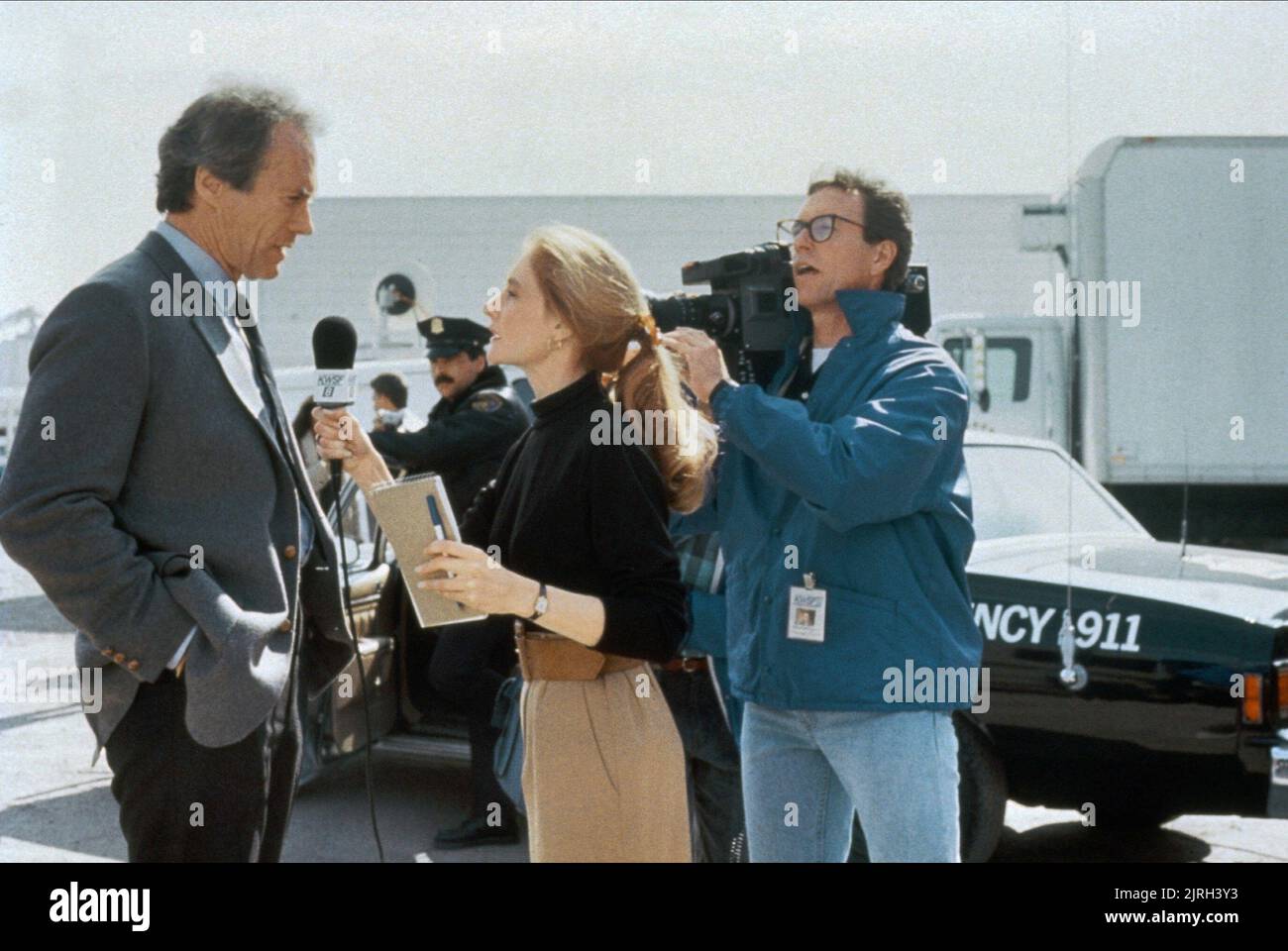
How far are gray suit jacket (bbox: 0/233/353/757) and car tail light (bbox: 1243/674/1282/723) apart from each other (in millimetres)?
2915

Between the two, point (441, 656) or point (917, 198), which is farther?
point (917, 198)

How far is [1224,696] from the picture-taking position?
14.1 ft

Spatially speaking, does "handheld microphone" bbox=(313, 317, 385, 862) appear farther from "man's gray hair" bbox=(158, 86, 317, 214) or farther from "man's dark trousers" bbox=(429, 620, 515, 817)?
"man's dark trousers" bbox=(429, 620, 515, 817)

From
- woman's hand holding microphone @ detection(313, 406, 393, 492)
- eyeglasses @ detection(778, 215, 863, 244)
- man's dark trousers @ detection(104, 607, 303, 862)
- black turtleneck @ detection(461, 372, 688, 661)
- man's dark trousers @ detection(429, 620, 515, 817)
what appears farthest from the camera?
man's dark trousers @ detection(429, 620, 515, 817)

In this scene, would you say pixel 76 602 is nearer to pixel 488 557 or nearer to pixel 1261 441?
pixel 488 557

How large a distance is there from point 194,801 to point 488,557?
0.59m

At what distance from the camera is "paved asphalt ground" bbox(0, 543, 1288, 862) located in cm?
540

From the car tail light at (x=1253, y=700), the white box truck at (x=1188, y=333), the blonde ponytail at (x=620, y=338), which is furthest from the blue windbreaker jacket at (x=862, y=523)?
the white box truck at (x=1188, y=333)

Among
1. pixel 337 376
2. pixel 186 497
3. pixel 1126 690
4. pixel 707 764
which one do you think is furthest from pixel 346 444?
pixel 1126 690

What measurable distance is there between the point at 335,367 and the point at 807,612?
39.3 inches

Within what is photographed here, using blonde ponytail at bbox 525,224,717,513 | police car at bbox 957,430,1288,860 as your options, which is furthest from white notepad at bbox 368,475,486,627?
police car at bbox 957,430,1288,860

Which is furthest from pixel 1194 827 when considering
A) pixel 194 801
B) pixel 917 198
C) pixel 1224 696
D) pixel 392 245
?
pixel 392 245

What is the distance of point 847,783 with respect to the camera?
2.71 metres

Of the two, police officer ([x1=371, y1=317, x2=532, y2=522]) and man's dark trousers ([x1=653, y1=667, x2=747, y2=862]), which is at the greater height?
police officer ([x1=371, y1=317, x2=532, y2=522])
